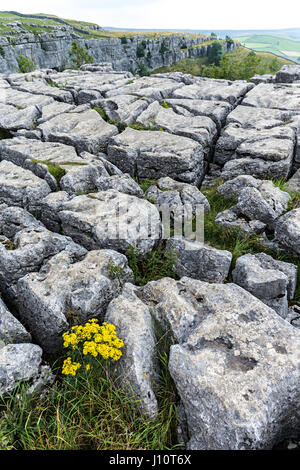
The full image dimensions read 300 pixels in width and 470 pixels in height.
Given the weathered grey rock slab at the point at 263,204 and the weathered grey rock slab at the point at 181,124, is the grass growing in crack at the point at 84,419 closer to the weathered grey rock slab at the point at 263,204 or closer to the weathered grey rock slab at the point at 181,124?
A: the weathered grey rock slab at the point at 263,204

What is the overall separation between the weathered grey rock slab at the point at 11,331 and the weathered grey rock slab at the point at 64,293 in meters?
0.25

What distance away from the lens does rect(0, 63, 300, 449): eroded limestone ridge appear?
388 cm

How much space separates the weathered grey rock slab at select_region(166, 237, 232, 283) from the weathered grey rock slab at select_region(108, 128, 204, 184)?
328 cm

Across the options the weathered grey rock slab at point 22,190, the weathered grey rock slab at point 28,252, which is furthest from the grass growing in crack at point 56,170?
the weathered grey rock slab at point 28,252

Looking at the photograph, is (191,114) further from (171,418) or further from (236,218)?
(171,418)

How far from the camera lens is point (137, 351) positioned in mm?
4336

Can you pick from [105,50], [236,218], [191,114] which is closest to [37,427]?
[236,218]

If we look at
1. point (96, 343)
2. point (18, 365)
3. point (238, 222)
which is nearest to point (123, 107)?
point (238, 222)

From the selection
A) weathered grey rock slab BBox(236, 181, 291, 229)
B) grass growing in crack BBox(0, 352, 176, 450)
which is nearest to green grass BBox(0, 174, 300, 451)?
grass growing in crack BBox(0, 352, 176, 450)

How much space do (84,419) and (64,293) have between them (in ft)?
6.70

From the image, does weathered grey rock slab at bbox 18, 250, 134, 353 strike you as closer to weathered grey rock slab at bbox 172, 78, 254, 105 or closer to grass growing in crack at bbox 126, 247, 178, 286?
grass growing in crack at bbox 126, 247, 178, 286

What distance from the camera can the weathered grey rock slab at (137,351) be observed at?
4.04 metres

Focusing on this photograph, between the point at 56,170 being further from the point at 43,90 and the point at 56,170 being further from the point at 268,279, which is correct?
the point at 43,90

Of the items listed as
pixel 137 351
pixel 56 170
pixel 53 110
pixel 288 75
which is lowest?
pixel 137 351
